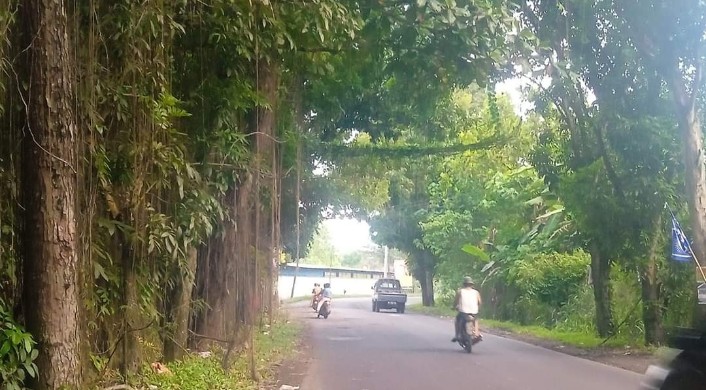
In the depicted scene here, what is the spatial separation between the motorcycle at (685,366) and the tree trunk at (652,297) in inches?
438

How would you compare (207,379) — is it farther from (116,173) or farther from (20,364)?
(20,364)

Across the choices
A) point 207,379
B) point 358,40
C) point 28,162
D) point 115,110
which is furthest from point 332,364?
point 28,162

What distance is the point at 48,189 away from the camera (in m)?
5.90

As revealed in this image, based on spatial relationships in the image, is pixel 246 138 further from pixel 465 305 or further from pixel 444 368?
pixel 465 305

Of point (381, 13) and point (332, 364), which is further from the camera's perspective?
point (332, 364)

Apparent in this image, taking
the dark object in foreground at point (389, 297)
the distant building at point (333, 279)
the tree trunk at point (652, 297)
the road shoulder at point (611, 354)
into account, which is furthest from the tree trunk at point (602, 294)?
the distant building at point (333, 279)

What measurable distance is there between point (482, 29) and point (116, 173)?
15.5 feet

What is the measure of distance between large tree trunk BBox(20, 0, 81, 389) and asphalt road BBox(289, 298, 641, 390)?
5.07 metres

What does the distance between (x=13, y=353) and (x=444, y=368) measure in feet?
25.5

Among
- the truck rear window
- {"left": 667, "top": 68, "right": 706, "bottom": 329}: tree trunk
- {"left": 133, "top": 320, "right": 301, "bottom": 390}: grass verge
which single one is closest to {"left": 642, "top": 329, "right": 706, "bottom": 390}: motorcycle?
{"left": 133, "top": 320, "right": 301, "bottom": 390}: grass verge

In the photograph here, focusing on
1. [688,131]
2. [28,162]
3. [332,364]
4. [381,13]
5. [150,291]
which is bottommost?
[332,364]

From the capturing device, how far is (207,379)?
9383 mm

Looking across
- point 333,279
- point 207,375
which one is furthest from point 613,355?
point 333,279

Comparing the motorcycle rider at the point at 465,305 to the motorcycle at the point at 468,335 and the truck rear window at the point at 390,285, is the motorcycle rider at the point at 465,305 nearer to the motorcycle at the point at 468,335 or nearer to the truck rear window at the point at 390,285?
the motorcycle at the point at 468,335
